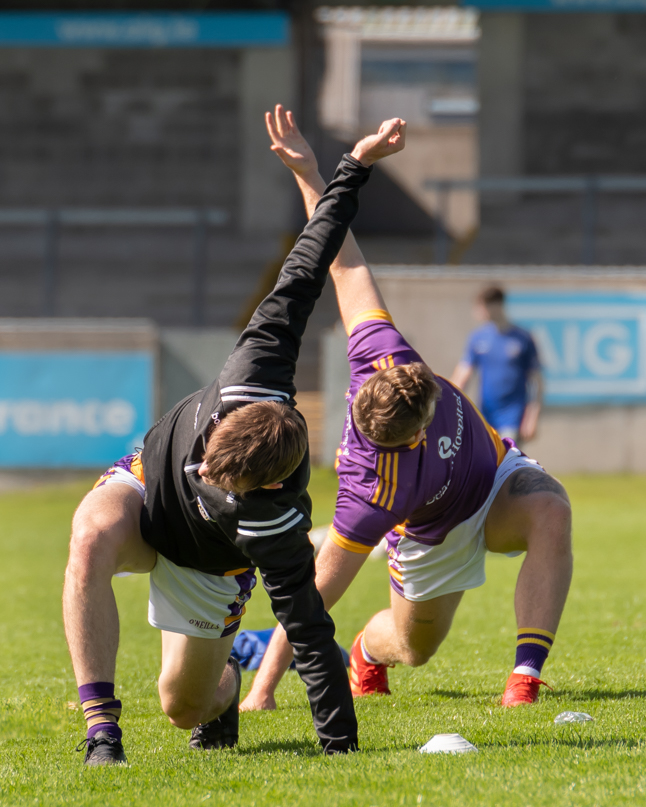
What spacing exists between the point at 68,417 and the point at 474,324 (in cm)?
547

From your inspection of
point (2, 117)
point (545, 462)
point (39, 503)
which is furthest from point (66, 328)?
point (2, 117)

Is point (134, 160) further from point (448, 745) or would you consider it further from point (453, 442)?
point (448, 745)

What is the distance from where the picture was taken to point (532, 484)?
3.98 metres

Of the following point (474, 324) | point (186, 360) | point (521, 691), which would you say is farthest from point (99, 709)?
point (474, 324)

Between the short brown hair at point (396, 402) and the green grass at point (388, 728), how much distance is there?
1.06 m

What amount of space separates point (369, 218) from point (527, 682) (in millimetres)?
19550

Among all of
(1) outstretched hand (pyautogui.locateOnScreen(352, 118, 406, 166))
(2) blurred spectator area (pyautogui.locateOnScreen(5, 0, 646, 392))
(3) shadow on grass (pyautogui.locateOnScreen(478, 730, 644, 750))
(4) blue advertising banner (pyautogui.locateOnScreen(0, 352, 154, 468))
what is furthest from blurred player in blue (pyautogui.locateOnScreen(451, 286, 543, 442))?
(2) blurred spectator area (pyautogui.locateOnScreen(5, 0, 646, 392))

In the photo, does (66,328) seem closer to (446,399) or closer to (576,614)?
(576,614)

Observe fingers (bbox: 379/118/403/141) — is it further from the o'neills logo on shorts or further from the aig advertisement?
the aig advertisement

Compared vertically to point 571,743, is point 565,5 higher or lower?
higher

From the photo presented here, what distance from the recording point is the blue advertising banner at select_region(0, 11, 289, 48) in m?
17.0

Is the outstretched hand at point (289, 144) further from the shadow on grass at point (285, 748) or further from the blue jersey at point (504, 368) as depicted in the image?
the blue jersey at point (504, 368)

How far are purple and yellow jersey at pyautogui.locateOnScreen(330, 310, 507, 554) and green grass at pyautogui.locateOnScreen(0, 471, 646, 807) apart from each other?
727 mm

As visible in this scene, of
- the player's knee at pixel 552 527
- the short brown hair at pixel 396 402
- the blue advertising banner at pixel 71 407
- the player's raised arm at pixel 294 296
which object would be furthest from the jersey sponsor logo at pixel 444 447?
the blue advertising banner at pixel 71 407
